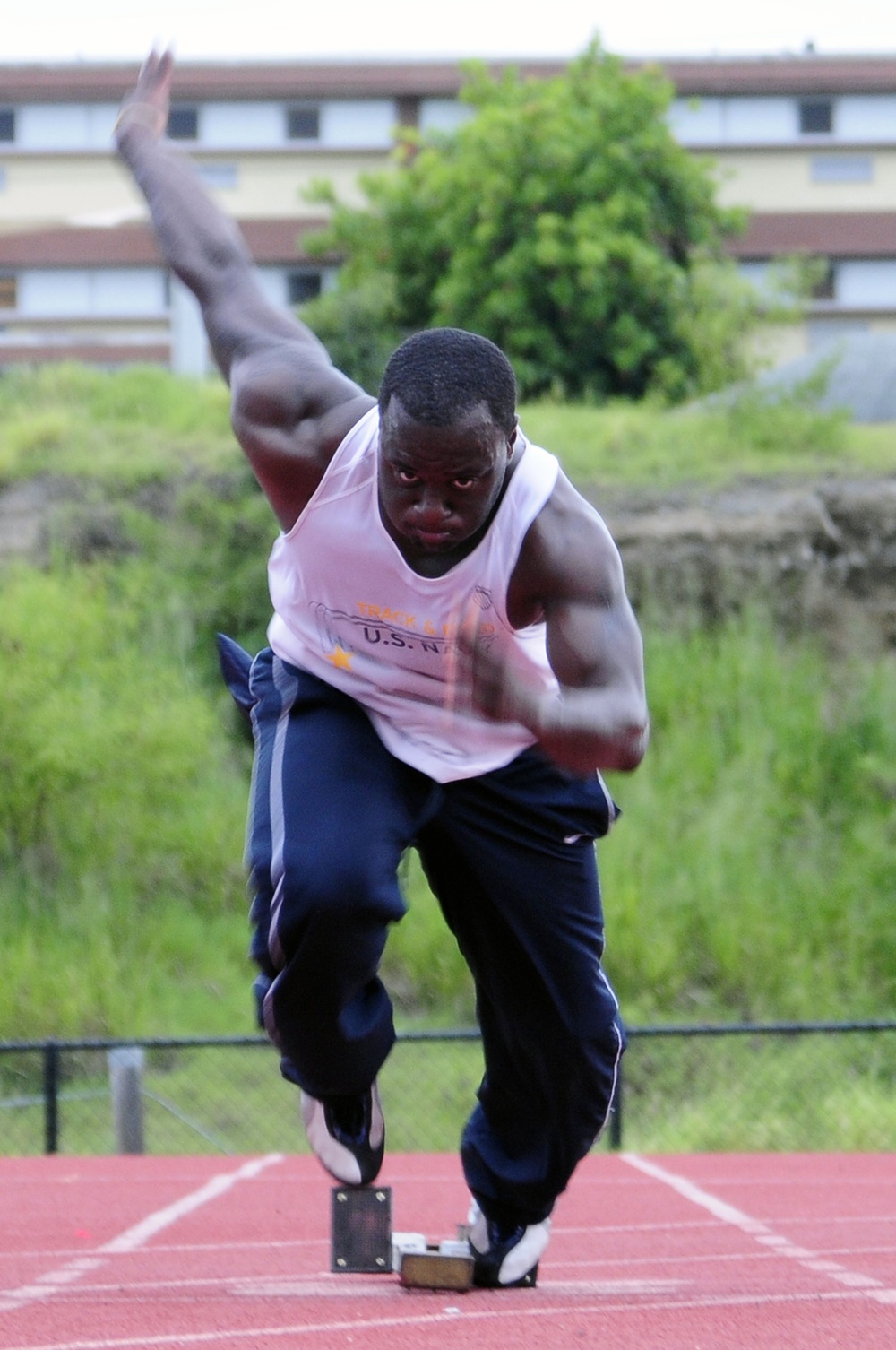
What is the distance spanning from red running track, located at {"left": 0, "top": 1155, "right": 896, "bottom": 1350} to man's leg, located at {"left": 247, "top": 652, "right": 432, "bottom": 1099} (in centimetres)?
53

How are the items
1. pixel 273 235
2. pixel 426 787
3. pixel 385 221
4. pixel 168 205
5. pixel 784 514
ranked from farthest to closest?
pixel 273 235 < pixel 385 221 < pixel 784 514 < pixel 168 205 < pixel 426 787

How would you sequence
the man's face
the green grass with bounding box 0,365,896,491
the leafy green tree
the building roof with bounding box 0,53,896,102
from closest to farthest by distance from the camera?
the man's face < the green grass with bounding box 0,365,896,491 < the leafy green tree < the building roof with bounding box 0,53,896,102

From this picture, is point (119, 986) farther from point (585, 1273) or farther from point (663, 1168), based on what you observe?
point (585, 1273)

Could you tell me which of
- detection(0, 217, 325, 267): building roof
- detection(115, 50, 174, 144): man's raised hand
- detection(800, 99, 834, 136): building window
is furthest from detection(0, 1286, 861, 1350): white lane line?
detection(800, 99, 834, 136): building window

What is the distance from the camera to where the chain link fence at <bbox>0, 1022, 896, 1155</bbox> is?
40.8ft

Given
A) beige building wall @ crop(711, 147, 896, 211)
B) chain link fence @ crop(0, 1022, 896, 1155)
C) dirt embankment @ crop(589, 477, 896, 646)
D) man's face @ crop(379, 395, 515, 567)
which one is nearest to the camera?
man's face @ crop(379, 395, 515, 567)

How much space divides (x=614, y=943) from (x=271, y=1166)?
6.00 meters

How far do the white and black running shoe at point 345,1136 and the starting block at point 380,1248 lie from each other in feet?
0.13

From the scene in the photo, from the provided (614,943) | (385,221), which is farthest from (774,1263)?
(385,221)

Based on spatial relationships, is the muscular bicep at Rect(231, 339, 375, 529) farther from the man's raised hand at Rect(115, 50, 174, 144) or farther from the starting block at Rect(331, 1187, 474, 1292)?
the starting block at Rect(331, 1187, 474, 1292)

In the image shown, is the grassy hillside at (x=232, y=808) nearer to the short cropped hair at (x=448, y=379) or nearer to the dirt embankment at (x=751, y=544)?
the dirt embankment at (x=751, y=544)

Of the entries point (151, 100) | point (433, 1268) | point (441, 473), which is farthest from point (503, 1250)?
point (151, 100)

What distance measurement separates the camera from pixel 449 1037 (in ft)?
37.0

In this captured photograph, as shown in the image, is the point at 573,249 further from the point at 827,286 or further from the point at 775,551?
the point at 827,286
